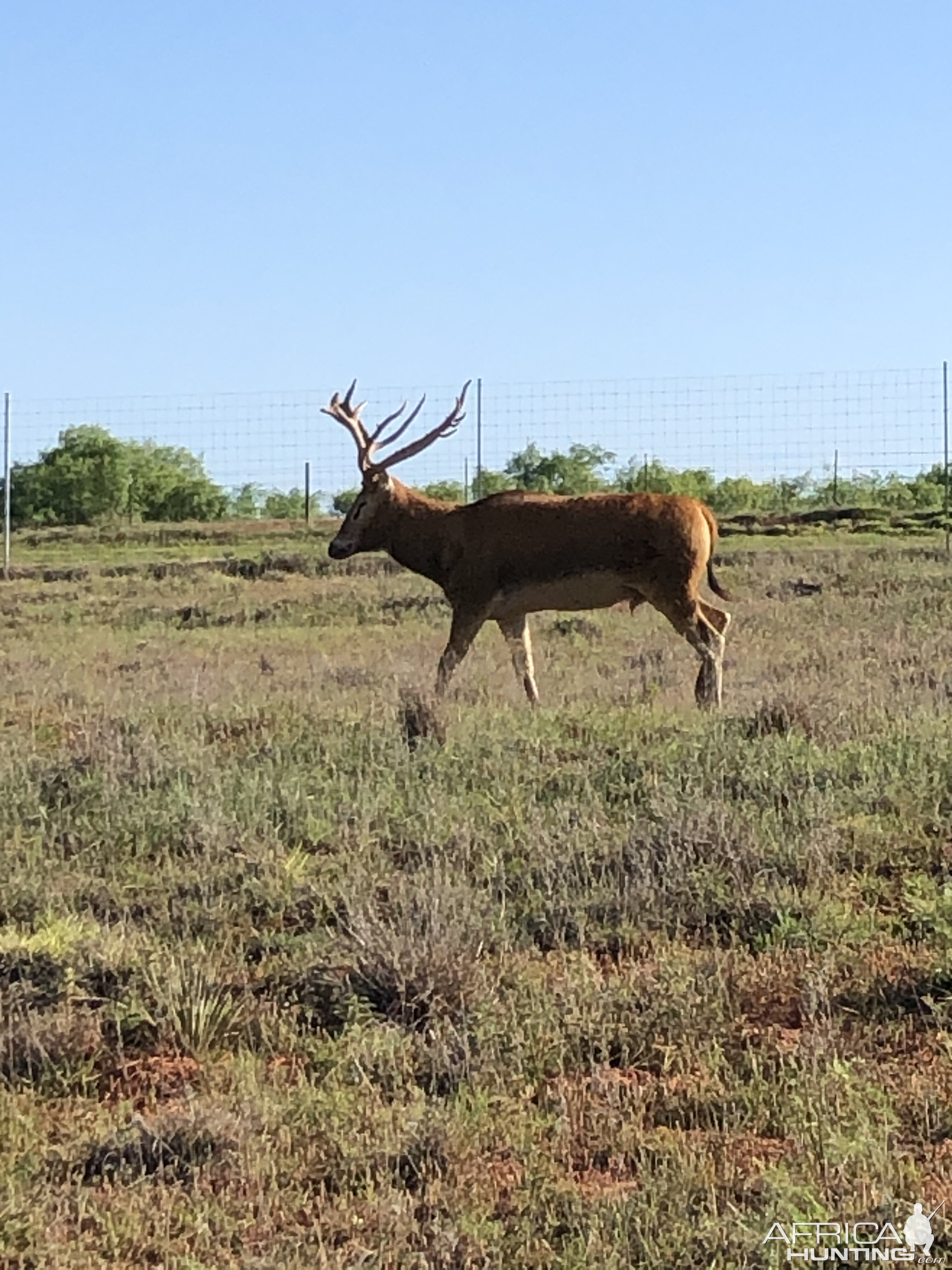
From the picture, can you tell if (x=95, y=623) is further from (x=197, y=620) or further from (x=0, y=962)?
(x=0, y=962)

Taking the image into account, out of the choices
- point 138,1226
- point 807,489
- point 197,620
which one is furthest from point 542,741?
point 807,489

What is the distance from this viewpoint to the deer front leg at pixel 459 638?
1111cm

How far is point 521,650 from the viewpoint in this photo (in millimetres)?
11289

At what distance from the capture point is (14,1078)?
4.29m

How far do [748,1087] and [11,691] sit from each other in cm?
861

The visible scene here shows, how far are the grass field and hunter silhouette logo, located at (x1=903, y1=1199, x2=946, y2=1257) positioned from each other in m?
0.04

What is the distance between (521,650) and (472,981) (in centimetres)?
662

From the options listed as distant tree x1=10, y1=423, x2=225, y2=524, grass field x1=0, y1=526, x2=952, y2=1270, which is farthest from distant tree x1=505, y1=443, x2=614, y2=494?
grass field x1=0, y1=526, x2=952, y2=1270

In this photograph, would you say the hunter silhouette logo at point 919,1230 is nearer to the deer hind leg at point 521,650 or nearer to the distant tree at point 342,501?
the deer hind leg at point 521,650

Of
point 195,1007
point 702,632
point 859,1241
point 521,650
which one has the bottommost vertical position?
point 859,1241

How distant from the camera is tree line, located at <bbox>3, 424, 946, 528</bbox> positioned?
1457 inches

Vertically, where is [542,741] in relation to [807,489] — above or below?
below

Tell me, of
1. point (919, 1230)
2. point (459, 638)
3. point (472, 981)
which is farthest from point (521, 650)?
point (919, 1230)

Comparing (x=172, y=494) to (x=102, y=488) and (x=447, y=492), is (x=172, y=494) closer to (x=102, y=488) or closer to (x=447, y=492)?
(x=102, y=488)
